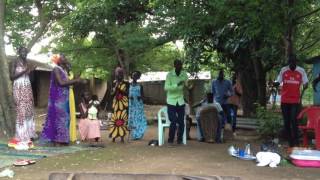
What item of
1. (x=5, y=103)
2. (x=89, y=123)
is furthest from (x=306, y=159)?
(x=5, y=103)

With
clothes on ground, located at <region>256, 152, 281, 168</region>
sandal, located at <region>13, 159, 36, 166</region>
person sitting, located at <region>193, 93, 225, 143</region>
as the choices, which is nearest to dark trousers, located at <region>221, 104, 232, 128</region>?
person sitting, located at <region>193, 93, 225, 143</region>

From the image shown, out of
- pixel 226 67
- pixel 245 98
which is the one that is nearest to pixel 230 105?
pixel 245 98

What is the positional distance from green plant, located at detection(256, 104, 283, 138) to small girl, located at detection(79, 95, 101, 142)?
3.55 m

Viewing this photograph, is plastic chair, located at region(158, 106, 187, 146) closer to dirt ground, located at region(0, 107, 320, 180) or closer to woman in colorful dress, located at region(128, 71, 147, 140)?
dirt ground, located at region(0, 107, 320, 180)

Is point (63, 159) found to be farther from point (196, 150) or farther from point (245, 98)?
point (245, 98)

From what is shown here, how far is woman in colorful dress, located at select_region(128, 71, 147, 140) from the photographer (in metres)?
12.4

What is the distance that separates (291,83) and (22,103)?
5.25 meters

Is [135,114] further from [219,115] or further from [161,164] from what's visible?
[161,164]

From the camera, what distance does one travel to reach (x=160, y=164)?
8727 millimetres

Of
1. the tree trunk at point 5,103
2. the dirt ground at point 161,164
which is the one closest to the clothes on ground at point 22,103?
the tree trunk at point 5,103

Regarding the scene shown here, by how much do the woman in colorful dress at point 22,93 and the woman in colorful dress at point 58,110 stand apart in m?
0.43

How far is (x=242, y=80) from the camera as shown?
17.0 metres

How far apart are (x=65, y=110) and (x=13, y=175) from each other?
321cm

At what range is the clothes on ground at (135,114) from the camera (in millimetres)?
12359
